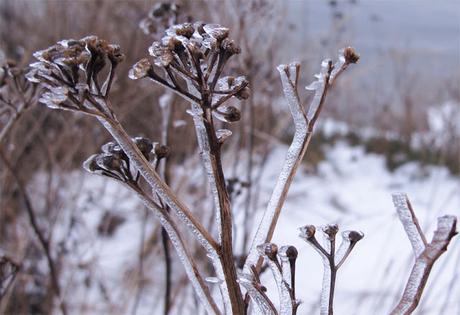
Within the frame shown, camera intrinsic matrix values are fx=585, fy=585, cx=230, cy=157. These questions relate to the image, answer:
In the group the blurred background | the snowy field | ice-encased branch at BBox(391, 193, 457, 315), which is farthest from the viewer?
the snowy field

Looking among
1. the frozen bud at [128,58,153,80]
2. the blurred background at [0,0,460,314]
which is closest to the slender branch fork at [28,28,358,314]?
the frozen bud at [128,58,153,80]

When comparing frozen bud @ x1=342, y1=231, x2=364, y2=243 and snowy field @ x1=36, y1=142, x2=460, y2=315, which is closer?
frozen bud @ x1=342, y1=231, x2=364, y2=243

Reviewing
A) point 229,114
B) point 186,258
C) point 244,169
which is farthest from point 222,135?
point 244,169

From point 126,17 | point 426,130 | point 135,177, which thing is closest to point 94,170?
point 135,177

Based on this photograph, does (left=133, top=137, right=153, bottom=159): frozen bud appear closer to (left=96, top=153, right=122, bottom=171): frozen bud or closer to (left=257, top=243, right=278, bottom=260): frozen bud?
(left=96, top=153, right=122, bottom=171): frozen bud

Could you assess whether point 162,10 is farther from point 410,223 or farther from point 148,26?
point 410,223

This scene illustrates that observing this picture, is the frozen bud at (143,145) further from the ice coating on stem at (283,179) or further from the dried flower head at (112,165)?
the ice coating on stem at (283,179)

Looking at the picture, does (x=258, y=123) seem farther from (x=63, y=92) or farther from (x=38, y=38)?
(x=63, y=92)
